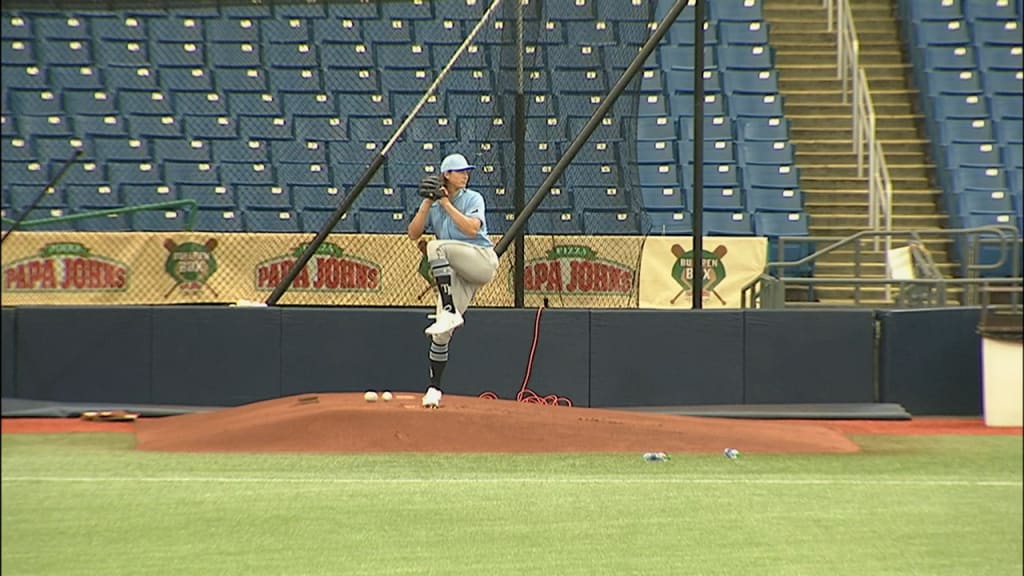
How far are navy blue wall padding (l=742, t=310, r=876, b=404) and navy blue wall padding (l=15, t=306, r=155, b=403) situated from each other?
Answer: 14.0 feet

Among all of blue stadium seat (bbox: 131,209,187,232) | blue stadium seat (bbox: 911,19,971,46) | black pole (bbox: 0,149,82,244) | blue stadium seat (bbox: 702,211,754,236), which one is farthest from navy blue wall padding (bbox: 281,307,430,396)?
blue stadium seat (bbox: 911,19,971,46)

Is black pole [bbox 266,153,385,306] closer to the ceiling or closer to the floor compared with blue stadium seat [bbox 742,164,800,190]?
closer to the floor

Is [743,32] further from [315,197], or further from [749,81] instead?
[315,197]

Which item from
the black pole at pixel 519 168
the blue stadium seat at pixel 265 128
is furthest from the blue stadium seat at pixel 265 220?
the black pole at pixel 519 168

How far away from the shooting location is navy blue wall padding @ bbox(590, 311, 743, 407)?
556cm

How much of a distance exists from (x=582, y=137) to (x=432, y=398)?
1042 mm

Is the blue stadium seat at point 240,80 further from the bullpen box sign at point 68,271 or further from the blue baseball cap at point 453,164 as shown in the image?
the blue baseball cap at point 453,164

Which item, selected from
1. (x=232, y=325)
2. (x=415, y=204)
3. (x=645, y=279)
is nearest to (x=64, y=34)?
(x=232, y=325)

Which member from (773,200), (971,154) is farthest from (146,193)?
(971,154)

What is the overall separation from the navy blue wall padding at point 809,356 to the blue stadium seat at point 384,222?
3.10 meters

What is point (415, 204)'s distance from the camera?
338 centimetres

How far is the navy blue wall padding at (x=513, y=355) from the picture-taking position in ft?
16.4

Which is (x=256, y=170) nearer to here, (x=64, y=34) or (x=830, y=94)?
(x=64, y=34)

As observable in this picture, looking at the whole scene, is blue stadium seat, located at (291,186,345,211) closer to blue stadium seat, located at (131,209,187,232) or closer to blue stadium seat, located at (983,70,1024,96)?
blue stadium seat, located at (131,209,187,232)
